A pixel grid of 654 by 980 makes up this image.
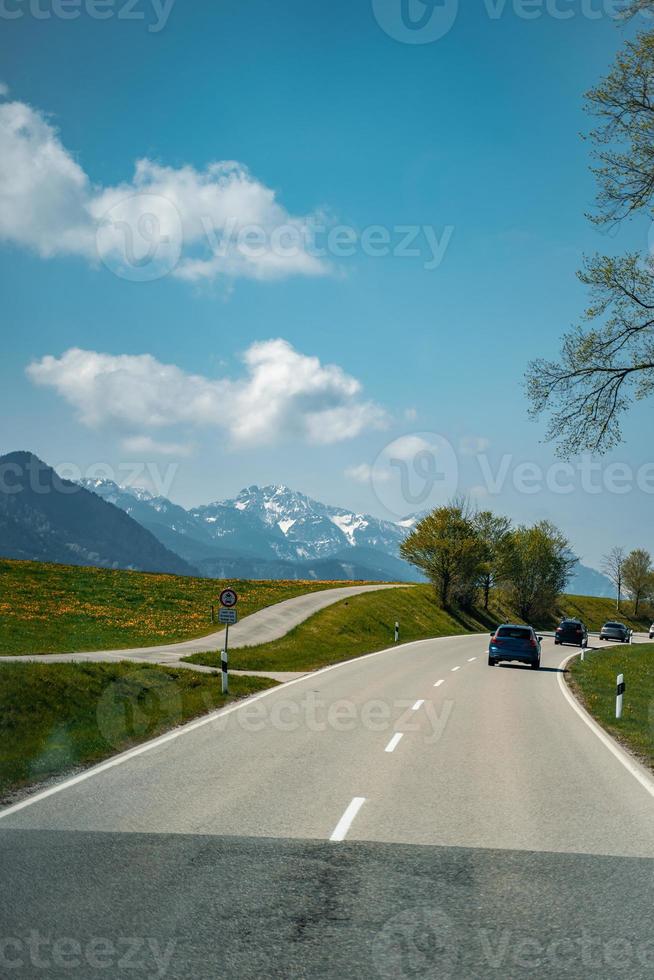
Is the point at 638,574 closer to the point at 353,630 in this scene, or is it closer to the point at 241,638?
the point at 353,630

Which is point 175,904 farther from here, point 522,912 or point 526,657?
point 526,657

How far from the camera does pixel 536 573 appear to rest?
8875 centimetres

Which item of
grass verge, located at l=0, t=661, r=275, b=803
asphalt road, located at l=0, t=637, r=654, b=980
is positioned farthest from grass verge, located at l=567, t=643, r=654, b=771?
grass verge, located at l=0, t=661, r=275, b=803

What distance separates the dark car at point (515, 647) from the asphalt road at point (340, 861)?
1900cm

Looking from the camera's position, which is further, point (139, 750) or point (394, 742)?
point (394, 742)

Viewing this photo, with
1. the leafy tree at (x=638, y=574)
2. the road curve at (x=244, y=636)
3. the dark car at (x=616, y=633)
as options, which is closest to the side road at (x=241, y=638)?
the road curve at (x=244, y=636)

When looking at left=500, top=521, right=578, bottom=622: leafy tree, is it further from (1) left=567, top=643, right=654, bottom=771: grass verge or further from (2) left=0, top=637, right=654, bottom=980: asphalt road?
(2) left=0, top=637, right=654, bottom=980: asphalt road

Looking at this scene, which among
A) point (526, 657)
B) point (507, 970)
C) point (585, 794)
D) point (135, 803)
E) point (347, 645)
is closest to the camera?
point (507, 970)

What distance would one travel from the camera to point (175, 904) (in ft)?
18.3

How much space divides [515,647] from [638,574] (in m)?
99.0

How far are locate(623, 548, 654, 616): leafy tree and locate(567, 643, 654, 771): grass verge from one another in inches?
3393

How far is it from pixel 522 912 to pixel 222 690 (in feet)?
48.9

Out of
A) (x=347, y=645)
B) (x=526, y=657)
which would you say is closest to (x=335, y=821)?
(x=526, y=657)


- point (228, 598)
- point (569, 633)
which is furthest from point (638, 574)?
point (228, 598)
